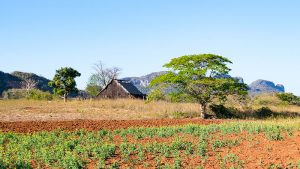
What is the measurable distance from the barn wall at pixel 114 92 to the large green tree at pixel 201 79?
28598 mm

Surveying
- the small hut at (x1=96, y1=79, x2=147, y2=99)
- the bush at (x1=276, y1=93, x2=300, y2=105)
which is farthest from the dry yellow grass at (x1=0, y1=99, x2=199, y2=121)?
the bush at (x1=276, y1=93, x2=300, y2=105)

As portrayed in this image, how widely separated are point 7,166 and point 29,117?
17.7m

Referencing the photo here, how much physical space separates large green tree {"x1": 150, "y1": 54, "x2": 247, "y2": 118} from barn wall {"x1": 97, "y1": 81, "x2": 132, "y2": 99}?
2860 cm

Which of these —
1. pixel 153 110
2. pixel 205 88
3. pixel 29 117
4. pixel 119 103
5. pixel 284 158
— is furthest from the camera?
pixel 119 103

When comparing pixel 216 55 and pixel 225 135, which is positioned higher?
pixel 216 55

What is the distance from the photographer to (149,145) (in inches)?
562

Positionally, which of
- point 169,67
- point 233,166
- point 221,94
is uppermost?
point 169,67

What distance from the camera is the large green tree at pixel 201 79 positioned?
1198 inches

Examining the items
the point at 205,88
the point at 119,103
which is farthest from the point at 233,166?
the point at 119,103

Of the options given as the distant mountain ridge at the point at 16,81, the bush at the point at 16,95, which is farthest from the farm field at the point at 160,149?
the distant mountain ridge at the point at 16,81

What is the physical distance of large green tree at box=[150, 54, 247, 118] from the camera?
30422 mm

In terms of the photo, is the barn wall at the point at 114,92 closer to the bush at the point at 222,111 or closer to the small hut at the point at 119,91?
the small hut at the point at 119,91

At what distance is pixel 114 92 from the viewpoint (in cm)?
6144

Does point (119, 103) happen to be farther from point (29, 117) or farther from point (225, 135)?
point (225, 135)
